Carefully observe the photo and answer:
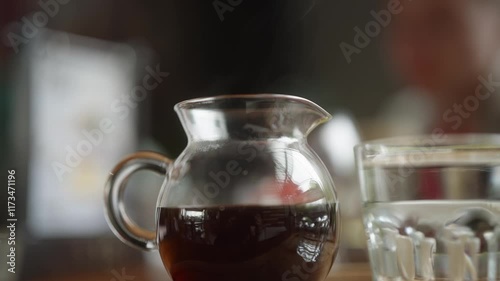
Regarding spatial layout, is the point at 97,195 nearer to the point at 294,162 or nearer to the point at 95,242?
the point at 95,242

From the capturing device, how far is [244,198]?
490 mm

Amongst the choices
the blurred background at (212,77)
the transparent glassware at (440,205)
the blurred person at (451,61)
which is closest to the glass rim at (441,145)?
the transparent glassware at (440,205)

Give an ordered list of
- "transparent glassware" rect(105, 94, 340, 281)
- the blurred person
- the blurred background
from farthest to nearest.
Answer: the blurred person < the blurred background < "transparent glassware" rect(105, 94, 340, 281)

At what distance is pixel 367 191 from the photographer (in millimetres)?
590

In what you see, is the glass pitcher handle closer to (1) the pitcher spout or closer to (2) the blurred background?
(1) the pitcher spout

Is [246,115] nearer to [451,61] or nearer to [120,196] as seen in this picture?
[120,196]

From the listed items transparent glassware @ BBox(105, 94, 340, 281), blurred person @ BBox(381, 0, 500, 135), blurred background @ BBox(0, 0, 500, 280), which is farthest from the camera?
blurred person @ BBox(381, 0, 500, 135)

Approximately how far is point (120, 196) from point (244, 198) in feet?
0.46

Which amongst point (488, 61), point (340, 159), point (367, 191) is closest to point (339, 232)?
point (367, 191)

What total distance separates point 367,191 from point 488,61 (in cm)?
86

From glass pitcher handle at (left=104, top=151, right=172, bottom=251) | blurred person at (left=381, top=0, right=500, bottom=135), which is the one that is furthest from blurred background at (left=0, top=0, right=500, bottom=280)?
glass pitcher handle at (left=104, top=151, right=172, bottom=251)

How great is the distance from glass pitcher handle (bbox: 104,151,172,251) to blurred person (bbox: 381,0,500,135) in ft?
2.92

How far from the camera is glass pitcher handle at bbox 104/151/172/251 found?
56cm

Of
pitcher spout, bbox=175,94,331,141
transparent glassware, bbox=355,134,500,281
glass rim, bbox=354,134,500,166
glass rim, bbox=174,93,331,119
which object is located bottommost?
transparent glassware, bbox=355,134,500,281
